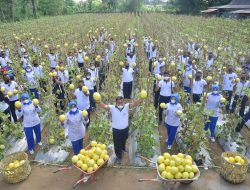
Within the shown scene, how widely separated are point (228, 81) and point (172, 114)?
2908 millimetres

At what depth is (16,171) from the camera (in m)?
5.26

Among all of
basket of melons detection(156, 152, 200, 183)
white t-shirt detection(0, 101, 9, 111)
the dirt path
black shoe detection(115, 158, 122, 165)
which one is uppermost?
white t-shirt detection(0, 101, 9, 111)

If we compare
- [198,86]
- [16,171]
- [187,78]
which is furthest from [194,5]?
[16,171]

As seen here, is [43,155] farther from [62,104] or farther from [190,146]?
[190,146]

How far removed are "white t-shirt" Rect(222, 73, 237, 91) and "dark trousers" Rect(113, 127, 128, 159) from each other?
13.0ft

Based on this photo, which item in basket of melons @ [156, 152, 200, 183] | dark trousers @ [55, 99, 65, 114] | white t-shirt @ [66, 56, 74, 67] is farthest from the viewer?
white t-shirt @ [66, 56, 74, 67]

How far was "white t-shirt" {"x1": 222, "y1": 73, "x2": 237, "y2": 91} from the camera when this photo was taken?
808 cm

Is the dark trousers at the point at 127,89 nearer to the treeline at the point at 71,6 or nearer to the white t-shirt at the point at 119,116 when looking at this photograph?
the white t-shirt at the point at 119,116

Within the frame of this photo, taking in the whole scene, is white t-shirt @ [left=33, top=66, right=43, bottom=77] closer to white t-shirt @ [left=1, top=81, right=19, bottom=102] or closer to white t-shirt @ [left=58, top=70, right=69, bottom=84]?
white t-shirt @ [left=58, top=70, right=69, bottom=84]

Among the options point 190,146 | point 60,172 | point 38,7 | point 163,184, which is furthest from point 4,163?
point 38,7

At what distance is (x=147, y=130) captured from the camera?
653 cm

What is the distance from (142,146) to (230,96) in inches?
147

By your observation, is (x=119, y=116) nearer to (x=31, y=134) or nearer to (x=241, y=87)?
(x=31, y=134)

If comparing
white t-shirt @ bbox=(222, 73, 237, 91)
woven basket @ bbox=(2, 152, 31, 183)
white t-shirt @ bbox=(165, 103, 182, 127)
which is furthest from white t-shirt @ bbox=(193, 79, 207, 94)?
woven basket @ bbox=(2, 152, 31, 183)
